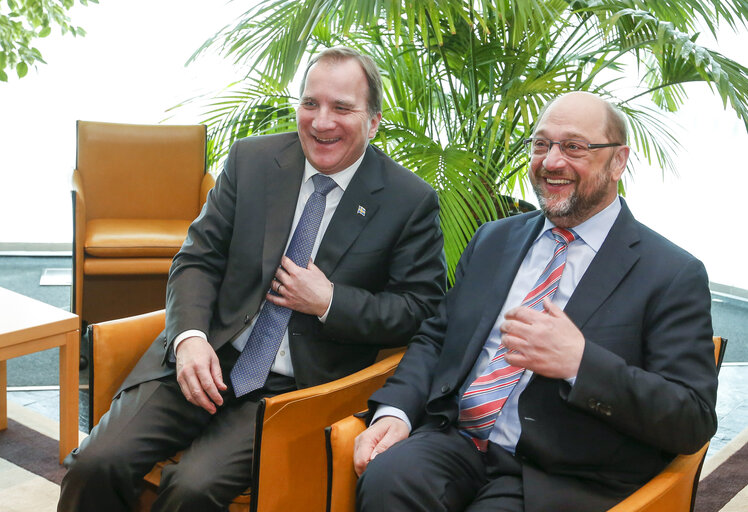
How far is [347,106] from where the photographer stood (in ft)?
6.56

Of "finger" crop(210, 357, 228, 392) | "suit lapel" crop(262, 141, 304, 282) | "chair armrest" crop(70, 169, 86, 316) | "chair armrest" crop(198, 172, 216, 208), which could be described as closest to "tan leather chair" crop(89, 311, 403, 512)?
"finger" crop(210, 357, 228, 392)

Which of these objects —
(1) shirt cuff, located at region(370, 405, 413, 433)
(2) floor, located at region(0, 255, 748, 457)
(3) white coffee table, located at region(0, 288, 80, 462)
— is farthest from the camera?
(2) floor, located at region(0, 255, 748, 457)

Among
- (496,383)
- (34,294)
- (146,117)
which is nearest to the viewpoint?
(496,383)

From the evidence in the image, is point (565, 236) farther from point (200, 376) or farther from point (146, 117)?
point (146, 117)

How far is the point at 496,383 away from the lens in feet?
5.53

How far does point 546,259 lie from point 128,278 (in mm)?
2308

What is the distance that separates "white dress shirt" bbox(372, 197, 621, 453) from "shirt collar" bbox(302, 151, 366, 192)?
54cm

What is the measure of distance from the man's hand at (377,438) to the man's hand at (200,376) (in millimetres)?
387

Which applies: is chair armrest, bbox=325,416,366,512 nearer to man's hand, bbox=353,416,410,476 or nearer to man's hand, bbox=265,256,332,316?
man's hand, bbox=353,416,410,476

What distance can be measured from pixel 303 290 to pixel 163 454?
515 millimetres

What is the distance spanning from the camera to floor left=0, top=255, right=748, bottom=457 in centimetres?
306

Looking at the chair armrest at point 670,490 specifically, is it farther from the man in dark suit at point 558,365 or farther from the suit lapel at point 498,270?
the suit lapel at point 498,270

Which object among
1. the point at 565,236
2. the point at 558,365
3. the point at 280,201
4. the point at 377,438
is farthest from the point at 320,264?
the point at 558,365

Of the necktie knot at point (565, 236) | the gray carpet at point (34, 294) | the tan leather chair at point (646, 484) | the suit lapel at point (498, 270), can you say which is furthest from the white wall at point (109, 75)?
the tan leather chair at point (646, 484)
